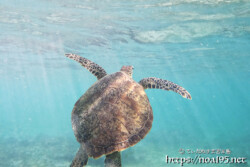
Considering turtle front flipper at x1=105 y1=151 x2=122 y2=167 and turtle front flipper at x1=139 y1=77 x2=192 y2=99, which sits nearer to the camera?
turtle front flipper at x1=105 y1=151 x2=122 y2=167

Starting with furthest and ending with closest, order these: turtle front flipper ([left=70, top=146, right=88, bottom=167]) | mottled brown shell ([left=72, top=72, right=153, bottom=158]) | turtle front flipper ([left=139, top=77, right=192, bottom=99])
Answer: turtle front flipper ([left=139, top=77, right=192, bottom=99]) < turtle front flipper ([left=70, top=146, right=88, bottom=167]) < mottled brown shell ([left=72, top=72, right=153, bottom=158])

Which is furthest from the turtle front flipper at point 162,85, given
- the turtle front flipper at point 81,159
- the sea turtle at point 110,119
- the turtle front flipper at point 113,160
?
the turtle front flipper at point 81,159

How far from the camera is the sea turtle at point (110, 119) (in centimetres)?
392

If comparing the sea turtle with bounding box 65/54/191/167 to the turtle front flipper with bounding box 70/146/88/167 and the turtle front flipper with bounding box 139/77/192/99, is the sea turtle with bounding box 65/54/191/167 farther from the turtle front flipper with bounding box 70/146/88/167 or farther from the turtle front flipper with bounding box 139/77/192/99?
the turtle front flipper with bounding box 139/77/192/99

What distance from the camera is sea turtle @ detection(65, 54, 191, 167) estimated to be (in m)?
3.92

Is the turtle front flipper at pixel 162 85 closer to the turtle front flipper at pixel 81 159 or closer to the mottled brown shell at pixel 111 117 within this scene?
the mottled brown shell at pixel 111 117

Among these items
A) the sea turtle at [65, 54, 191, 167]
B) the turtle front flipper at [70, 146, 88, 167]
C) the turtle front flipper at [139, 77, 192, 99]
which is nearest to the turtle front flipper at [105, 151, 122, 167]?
the sea turtle at [65, 54, 191, 167]

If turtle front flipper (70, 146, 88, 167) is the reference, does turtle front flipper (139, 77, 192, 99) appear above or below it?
above

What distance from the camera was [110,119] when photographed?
13.2 ft

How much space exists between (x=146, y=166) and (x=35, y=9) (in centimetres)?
1325

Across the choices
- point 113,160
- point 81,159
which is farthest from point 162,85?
point 81,159

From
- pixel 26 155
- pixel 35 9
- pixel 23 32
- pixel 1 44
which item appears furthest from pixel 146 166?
pixel 1 44

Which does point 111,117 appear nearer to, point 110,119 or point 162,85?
point 110,119

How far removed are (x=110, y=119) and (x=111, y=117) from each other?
48 millimetres
